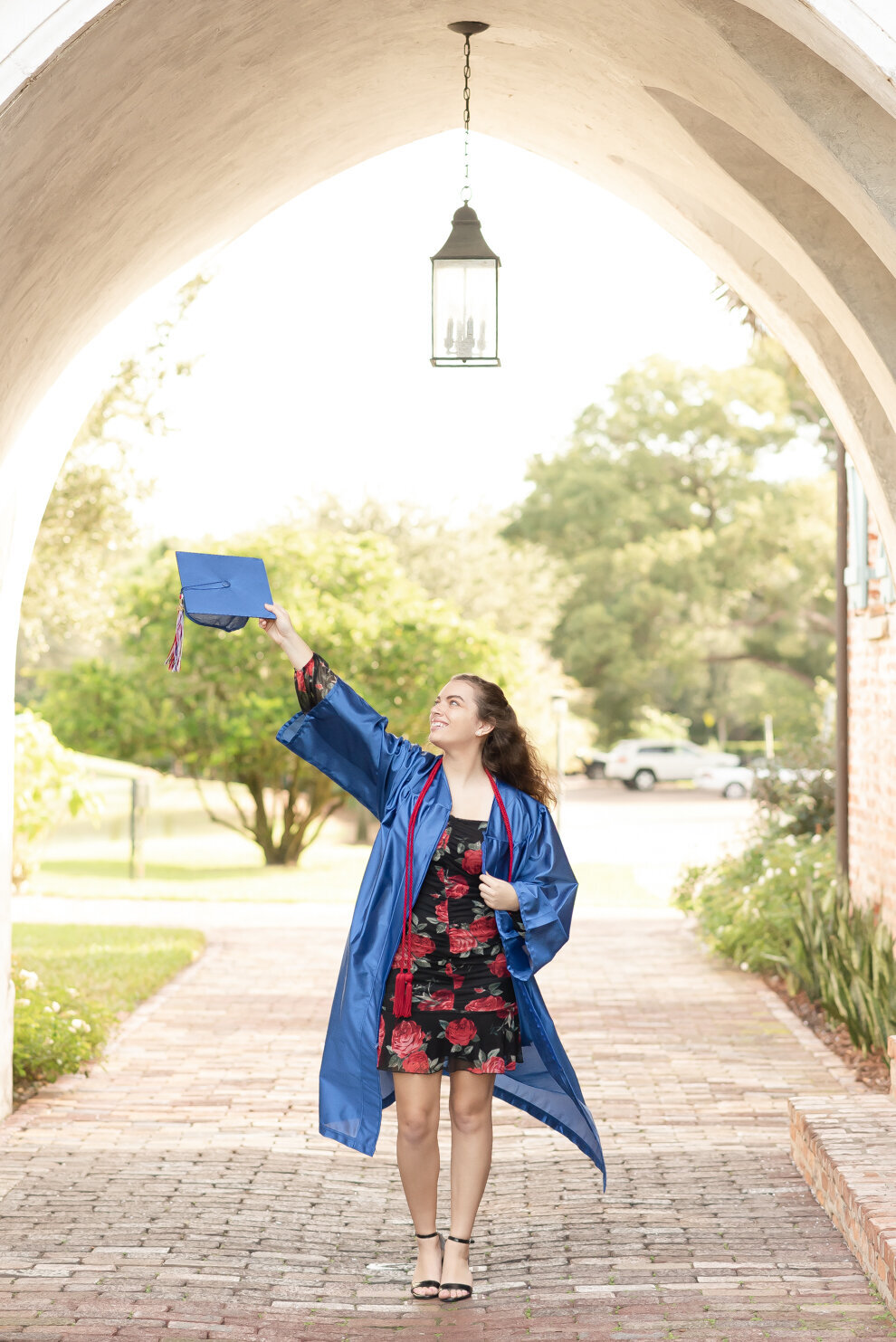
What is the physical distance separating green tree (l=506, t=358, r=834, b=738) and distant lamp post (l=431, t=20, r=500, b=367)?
3349cm

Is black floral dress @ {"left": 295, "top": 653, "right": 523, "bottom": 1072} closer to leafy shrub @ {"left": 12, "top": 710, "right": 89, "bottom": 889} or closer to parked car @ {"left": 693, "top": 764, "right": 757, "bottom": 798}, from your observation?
leafy shrub @ {"left": 12, "top": 710, "right": 89, "bottom": 889}

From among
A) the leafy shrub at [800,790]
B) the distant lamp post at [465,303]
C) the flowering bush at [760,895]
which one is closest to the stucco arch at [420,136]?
the distant lamp post at [465,303]

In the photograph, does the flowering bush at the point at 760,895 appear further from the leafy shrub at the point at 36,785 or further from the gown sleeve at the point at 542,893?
the leafy shrub at the point at 36,785

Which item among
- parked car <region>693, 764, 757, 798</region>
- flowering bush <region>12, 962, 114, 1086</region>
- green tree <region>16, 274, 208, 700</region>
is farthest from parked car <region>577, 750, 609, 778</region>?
flowering bush <region>12, 962, 114, 1086</region>

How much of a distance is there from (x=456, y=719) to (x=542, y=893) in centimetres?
59

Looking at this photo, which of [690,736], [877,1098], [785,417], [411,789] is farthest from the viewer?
[690,736]

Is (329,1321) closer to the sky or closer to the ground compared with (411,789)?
closer to the ground

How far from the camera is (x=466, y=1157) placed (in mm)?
4172

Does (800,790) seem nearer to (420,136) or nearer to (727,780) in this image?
(420,136)

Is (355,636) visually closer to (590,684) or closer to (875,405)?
(875,405)

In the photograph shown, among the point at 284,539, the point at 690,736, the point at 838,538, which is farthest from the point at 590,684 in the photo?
the point at 838,538

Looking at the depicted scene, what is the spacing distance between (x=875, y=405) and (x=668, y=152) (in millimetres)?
1339

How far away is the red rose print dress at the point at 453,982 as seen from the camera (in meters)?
4.11

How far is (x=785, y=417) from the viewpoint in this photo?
40.1 m
